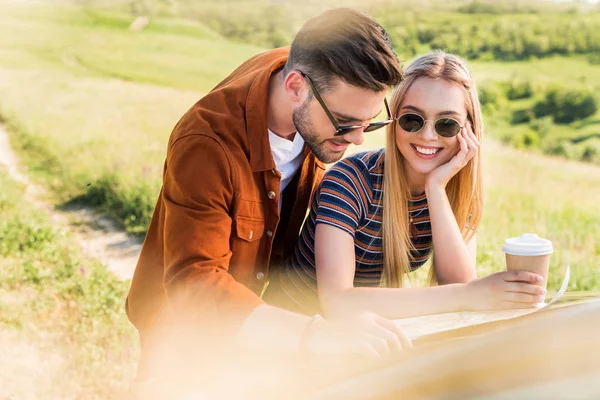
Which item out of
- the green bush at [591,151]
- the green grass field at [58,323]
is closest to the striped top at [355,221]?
the green grass field at [58,323]

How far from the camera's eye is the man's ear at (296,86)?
96.0 inches

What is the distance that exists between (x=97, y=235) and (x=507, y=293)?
4463 mm

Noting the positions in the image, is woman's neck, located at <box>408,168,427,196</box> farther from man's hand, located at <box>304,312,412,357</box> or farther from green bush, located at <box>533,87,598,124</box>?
green bush, located at <box>533,87,598,124</box>

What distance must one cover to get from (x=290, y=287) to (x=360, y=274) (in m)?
0.28

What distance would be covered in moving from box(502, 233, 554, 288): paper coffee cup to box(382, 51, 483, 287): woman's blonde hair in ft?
2.03

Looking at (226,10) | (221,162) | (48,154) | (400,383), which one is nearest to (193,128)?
(221,162)

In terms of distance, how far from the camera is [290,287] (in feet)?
8.96

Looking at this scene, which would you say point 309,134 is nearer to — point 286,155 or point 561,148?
point 286,155

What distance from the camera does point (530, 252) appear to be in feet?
6.11

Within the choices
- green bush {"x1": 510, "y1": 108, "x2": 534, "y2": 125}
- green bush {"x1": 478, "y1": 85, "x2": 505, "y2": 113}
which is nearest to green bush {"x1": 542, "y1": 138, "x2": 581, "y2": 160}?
green bush {"x1": 510, "y1": 108, "x2": 534, "y2": 125}

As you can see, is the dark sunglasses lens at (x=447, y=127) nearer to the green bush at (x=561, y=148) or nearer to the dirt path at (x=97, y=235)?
the dirt path at (x=97, y=235)

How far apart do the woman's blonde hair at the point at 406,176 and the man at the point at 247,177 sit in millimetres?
119

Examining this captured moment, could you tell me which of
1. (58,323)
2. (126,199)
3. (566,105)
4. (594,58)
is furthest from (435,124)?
(594,58)

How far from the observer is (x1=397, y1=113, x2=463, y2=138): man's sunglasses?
2.37 m
